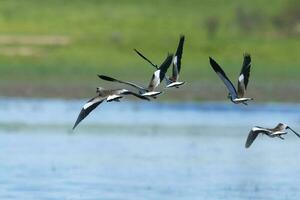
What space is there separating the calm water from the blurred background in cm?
3

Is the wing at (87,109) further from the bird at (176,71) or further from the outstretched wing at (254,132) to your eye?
the outstretched wing at (254,132)

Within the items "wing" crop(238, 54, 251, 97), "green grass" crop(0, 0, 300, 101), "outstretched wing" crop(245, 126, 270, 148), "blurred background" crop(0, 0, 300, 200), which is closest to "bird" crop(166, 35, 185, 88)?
"wing" crop(238, 54, 251, 97)

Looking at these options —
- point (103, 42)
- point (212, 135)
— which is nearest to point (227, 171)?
point (212, 135)

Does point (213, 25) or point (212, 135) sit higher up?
point (213, 25)

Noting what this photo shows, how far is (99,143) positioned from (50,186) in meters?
6.22

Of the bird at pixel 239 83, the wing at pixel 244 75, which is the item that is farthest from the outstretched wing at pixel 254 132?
the wing at pixel 244 75

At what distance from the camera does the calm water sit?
65.4 ft

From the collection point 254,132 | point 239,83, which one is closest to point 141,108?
point 239,83

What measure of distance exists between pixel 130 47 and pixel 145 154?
22.8m

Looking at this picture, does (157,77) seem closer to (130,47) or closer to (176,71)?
(176,71)

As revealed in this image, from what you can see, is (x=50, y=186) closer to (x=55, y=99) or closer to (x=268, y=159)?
(x=268, y=159)

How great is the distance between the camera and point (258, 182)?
20953mm

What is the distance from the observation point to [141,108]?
1351 inches

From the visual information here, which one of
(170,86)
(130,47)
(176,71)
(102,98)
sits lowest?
(102,98)
